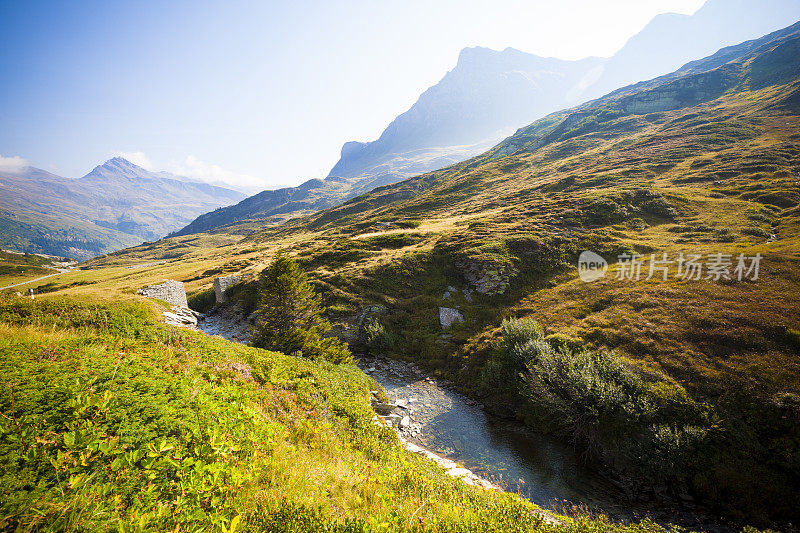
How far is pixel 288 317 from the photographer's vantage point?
25578mm

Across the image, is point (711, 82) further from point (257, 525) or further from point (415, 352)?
point (257, 525)

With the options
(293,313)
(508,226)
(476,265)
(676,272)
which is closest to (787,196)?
(676,272)

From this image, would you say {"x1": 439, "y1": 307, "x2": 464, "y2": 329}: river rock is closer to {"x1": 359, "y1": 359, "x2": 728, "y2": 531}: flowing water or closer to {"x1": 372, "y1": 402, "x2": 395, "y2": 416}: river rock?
{"x1": 359, "y1": 359, "x2": 728, "y2": 531}: flowing water

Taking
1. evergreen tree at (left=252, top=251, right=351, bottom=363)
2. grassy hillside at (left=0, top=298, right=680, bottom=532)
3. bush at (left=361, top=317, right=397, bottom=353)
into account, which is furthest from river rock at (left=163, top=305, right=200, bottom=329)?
grassy hillside at (left=0, top=298, right=680, bottom=532)

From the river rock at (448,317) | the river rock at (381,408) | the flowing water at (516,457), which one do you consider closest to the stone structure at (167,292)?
the river rock at (381,408)

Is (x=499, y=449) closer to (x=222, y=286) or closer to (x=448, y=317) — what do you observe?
(x=448, y=317)

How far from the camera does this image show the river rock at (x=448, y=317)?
33.6m

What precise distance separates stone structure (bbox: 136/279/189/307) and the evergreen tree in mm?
24603

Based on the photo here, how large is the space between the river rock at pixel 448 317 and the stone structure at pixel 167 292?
3819cm

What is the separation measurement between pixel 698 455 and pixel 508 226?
39.3m

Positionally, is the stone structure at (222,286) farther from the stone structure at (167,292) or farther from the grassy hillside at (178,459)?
the grassy hillside at (178,459)

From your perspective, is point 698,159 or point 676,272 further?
point 698,159

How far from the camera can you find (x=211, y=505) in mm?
4816

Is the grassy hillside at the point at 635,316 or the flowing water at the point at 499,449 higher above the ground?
the grassy hillside at the point at 635,316
